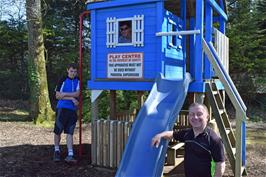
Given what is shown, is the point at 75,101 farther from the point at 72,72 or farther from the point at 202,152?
the point at 202,152

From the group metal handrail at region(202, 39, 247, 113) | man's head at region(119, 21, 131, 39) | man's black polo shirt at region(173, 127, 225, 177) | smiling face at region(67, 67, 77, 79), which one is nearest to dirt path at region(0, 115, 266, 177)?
smiling face at region(67, 67, 77, 79)

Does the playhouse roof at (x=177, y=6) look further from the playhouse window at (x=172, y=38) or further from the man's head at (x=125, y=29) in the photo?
the man's head at (x=125, y=29)

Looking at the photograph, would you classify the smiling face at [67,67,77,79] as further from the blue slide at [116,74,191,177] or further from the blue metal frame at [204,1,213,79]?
the blue metal frame at [204,1,213,79]

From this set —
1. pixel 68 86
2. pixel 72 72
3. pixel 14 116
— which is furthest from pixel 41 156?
pixel 14 116

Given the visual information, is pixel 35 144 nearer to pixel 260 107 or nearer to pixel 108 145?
pixel 108 145

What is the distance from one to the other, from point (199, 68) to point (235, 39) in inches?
351

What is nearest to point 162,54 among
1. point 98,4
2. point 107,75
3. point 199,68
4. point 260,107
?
point 199,68

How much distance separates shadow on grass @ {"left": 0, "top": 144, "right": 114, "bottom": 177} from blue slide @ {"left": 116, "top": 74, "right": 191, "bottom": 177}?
1595 mm

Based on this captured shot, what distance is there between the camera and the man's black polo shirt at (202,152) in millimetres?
3312

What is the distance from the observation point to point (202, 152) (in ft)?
11.1

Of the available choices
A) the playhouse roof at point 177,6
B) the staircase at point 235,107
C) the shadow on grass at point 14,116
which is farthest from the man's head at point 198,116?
the shadow on grass at point 14,116

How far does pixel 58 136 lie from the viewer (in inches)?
269

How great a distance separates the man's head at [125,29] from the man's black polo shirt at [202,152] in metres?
3.36

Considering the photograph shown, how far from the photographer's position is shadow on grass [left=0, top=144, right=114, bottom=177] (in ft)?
20.5
